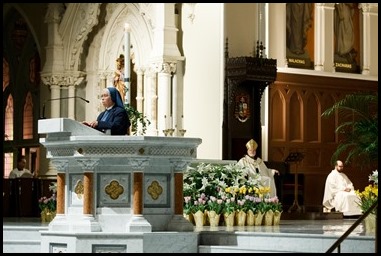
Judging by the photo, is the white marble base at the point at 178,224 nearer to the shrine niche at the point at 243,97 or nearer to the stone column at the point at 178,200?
the stone column at the point at 178,200

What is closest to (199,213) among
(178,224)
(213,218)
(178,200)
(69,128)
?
(213,218)

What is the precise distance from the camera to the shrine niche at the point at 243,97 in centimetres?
2141

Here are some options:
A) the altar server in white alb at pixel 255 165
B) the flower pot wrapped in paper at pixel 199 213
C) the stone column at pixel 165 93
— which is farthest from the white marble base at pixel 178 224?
the stone column at pixel 165 93

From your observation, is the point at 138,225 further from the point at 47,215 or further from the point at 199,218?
the point at 47,215

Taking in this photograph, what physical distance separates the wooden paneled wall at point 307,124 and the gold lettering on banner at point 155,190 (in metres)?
11.2

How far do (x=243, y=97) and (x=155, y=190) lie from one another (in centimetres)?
1001

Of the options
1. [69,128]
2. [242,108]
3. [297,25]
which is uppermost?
[297,25]

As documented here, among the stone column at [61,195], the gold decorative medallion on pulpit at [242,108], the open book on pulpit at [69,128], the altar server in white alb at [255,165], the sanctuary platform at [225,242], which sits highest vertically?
the gold decorative medallion on pulpit at [242,108]

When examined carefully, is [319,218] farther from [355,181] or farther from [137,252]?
[137,252]

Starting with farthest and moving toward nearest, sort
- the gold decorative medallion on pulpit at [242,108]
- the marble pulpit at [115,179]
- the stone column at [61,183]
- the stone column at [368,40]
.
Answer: the stone column at [368,40] → the gold decorative medallion on pulpit at [242,108] → the stone column at [61,183] → the marble pulpit at [115,179]

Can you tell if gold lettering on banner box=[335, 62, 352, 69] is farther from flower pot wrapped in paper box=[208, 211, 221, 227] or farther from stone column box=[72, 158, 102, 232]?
stone column box=[72, 158, 102, 232]

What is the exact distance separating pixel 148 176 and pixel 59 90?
502 inches

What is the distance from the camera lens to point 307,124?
23969mm

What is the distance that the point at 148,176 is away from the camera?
466 inches
